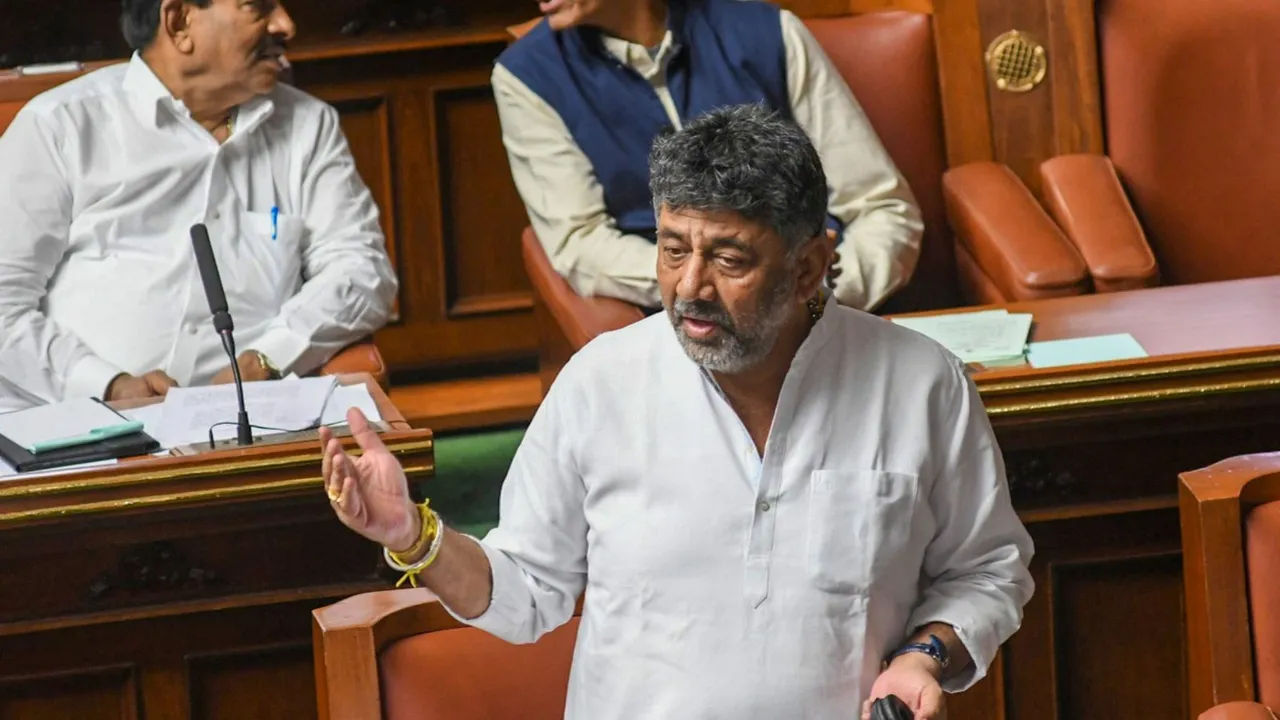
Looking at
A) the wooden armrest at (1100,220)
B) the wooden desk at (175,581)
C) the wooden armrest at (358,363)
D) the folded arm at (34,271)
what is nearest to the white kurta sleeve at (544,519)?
A: the wooden desk at (175,581)

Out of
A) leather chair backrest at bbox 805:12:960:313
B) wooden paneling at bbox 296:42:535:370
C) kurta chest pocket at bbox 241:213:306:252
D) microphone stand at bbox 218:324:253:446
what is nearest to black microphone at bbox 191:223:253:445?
microphone stand at bbox 218:324:253:446

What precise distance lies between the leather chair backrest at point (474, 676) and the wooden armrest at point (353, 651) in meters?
0.02

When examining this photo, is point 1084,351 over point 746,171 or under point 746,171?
under

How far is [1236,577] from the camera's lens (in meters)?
1.75

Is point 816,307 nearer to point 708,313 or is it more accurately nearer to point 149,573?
point 708,313

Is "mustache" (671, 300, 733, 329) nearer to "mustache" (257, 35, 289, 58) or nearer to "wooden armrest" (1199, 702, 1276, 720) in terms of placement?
"wooden armrest" (1199, 702, 1276, 720)

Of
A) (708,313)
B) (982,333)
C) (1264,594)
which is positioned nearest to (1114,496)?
(982,333)

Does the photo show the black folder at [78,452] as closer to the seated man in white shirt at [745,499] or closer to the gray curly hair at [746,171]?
the seated man in white shirt at [745,499]

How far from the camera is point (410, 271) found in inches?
163

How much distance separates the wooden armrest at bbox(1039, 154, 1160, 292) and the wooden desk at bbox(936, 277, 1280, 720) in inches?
19.0

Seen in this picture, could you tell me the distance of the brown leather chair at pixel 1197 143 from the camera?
3.22m

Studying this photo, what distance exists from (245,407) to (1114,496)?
1137 mm

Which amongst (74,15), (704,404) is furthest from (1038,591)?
(74,15)

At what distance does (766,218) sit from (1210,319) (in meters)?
1.17
